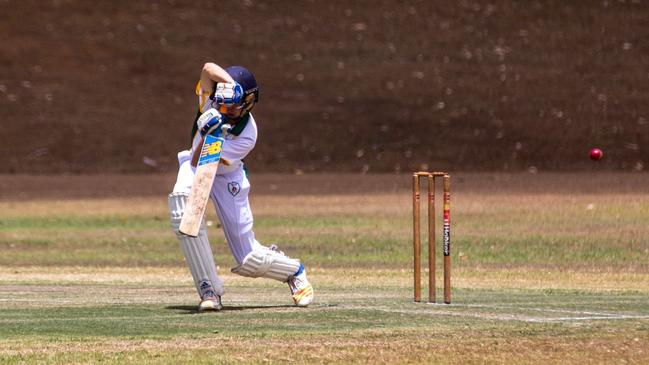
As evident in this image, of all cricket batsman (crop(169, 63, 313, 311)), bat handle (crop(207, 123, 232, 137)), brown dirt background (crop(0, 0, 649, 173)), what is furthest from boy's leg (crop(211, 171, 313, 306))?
brown dirt background (crop(0, 0, 649, 173))

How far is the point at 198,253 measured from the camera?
1323cm

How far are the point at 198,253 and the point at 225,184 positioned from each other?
1.91 feet

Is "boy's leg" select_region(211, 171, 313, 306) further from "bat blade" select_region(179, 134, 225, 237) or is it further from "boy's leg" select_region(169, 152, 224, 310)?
"bat blade" select_region(179, 134, 225, 237)

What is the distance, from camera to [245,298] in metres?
15.4

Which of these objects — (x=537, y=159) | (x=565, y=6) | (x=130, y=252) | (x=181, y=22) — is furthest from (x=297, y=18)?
(x=130, y=252)

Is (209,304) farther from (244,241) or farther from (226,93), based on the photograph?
(226,93)

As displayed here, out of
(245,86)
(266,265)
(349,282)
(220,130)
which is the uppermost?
(245,86)

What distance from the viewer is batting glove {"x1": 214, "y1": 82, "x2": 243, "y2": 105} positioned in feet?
42.8

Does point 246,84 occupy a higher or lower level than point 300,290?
higher

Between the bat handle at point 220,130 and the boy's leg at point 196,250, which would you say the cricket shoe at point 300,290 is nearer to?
the boy's leg at point 196,250

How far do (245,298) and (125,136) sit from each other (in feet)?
96.2

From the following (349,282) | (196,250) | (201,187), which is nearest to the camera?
(201,187)

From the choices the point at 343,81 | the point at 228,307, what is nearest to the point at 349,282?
the point at 228,307

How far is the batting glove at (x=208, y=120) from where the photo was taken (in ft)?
42.5
